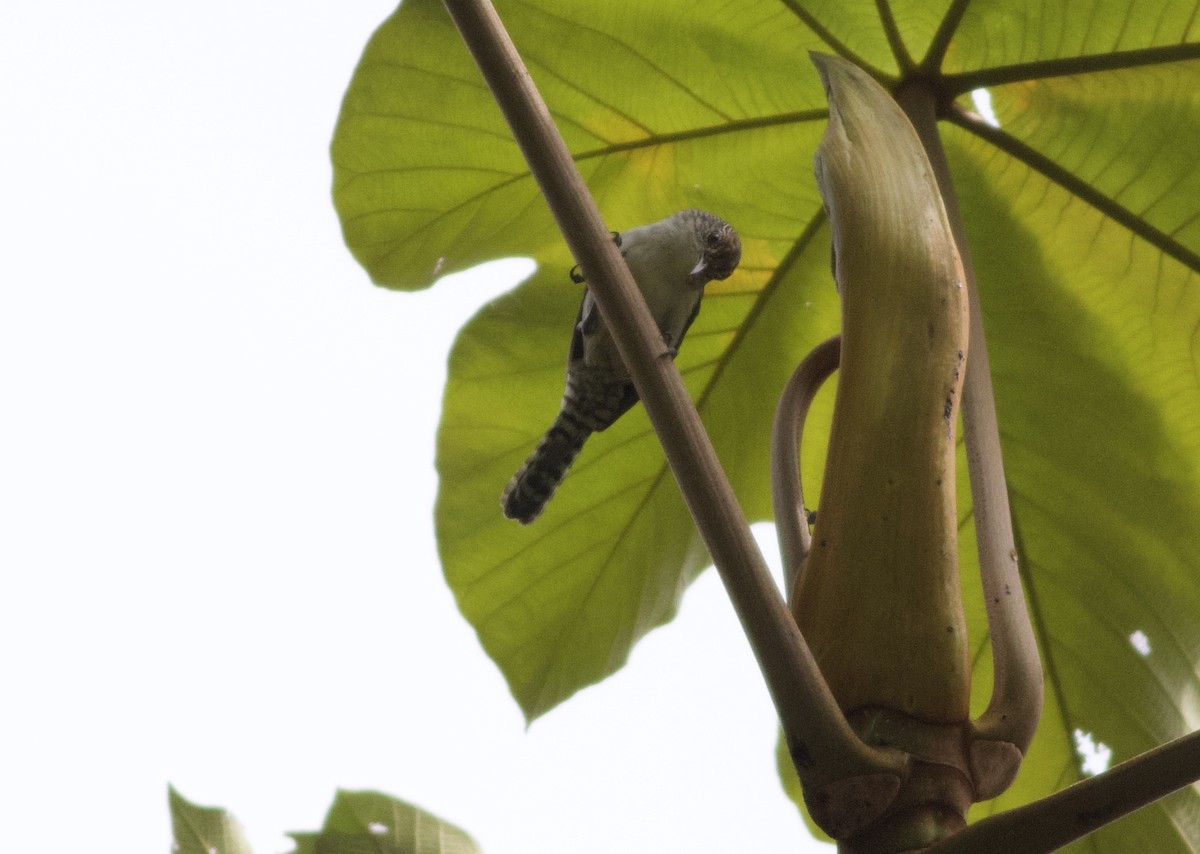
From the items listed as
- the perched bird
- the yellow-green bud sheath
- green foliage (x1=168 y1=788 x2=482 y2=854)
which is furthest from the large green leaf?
green foliage (x1=168 y1=788 x2=482 y2=854)

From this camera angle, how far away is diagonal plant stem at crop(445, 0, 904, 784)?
0.67m

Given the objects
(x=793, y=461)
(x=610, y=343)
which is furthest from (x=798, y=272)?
(x=793, y=461)

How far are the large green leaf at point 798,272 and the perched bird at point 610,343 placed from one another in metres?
0.04

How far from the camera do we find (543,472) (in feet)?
5.25

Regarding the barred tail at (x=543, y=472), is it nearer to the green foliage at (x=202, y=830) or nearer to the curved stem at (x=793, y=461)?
the curved stem at (x=793, y=461)

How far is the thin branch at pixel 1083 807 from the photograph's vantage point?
0.62 metres

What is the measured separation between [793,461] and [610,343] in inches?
33.0

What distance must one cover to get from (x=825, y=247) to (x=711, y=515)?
3.21 feet

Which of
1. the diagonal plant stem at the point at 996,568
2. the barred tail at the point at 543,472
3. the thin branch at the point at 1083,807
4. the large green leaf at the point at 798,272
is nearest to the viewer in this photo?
the thin branch at the point at 1083,807

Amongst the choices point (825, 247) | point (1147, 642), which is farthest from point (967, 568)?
point (825, 247)

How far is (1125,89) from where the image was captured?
1394 millimetres

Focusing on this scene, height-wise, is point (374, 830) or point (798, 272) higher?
point (798, 272)

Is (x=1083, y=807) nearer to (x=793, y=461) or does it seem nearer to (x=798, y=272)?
(x=793, y=461)

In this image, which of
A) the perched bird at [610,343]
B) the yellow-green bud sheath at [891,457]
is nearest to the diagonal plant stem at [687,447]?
the yellow-green bud sheath at [891,457]
